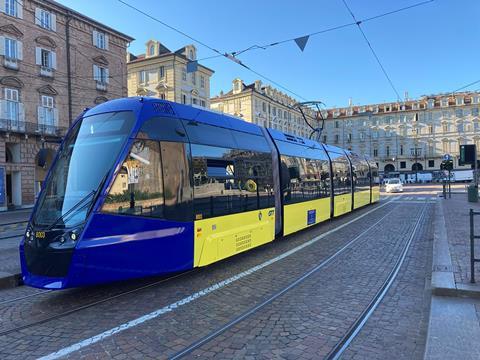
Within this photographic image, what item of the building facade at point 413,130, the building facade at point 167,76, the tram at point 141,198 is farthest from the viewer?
the building facade at point 413,130

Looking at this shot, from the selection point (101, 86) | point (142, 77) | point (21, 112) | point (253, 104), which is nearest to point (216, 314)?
point (21, 112)

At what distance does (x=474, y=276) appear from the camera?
5887 mm

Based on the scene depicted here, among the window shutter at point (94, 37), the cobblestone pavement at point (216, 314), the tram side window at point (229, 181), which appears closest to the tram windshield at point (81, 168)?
the cobblestone pavement at point (216, 314)

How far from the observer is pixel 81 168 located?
5621 millimetres

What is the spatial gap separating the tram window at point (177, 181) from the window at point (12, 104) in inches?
1102

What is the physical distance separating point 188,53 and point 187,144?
4506 centimetres

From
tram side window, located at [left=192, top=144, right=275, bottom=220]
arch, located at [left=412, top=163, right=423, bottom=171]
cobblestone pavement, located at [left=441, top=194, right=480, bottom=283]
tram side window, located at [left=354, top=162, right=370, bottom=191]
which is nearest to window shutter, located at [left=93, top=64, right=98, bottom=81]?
tram side window, located at [left=354, top=162, right=370, bottom=191]

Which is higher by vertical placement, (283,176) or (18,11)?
(18,11)

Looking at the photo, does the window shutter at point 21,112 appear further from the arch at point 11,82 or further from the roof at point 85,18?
the roof at point 85,18

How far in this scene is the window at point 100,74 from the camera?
35.1 m

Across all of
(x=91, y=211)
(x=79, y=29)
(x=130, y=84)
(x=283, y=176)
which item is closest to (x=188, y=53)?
(x=130, y=84)

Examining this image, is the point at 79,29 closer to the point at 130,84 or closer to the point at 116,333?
the point at 130,84

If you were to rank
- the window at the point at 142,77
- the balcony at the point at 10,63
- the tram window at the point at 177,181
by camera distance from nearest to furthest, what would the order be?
the tram window at the point at 177,181 → the balcony at the point at 10,63 → the window at the point at 142,77

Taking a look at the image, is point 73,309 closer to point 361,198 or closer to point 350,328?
point 350,328
